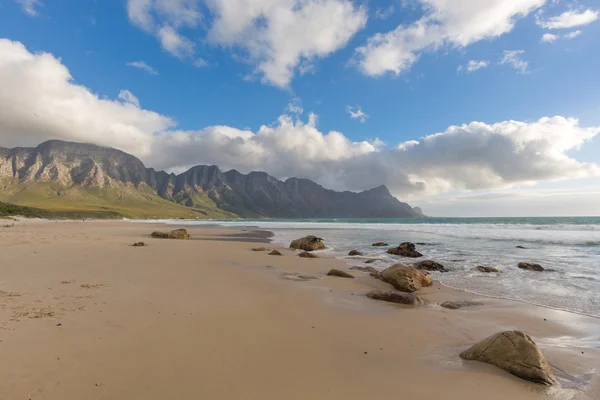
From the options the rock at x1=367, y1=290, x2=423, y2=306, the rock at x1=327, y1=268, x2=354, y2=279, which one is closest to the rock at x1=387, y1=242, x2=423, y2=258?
the rock at x1=327, y1=268, x2=354, y2=279

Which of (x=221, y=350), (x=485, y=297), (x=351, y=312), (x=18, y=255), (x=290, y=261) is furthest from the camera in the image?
→ (x=290, y=261)

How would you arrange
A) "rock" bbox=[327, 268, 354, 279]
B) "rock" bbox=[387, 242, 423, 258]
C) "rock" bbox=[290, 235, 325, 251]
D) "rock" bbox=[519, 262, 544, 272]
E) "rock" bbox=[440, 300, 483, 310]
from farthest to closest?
"rock" bbox=[290, 235, 325, 251] → "rock" bbox=[387, 242, 423, 258] → "rock" bbox=[519, 262, 544, 272] → "rock" bbox=[327, 268, 354, 279] → "rock" bbox=[440, 300, 483, 310]

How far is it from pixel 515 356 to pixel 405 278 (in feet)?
21.9

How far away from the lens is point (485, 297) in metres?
10.5

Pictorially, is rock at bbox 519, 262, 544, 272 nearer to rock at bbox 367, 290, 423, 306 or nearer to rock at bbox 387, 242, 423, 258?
rock at bbox 387, 242, 423, 258

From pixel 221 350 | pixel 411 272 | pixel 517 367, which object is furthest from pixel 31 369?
pixel 411 272

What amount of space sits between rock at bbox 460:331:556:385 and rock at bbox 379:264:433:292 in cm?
585

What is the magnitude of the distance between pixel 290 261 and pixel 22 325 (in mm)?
13312

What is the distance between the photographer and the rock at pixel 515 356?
4.78 meters

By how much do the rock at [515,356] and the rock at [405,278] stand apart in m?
5.85

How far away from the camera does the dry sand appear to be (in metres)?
4.23

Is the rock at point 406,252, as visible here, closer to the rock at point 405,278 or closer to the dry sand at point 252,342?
the rock at point 405,278

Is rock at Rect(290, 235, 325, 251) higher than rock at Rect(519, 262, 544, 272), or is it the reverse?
rock at Rect(519, 262, 544, 272)

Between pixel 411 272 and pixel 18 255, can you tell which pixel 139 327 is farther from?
pixel 18 255
